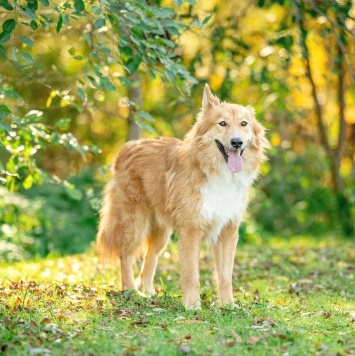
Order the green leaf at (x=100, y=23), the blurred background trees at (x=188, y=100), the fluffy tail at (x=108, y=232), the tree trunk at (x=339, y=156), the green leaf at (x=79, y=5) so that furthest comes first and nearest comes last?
the tree trunk at (x=339, y=156)
the blurred background trees at (x=188, y=100)
the fluffy tail at (x=108, y=232)
the green leaf at (x=100, y=23)
the green leaf at (x=79, y=5)

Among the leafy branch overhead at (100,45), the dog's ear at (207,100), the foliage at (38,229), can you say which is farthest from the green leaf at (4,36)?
the foliage at (38,229)

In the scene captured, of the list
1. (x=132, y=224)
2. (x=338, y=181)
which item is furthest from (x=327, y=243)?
(x=132, y=224)

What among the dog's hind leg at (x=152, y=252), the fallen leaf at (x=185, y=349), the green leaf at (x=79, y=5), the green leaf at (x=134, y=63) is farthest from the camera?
the dog's hind leg at (x=152, y=252)

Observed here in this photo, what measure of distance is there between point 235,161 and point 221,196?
35cm

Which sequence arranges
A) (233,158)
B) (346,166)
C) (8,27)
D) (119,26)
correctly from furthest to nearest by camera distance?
(346,166) → (119,26) → (233,158) → (8,27)

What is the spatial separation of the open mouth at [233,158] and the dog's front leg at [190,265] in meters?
0.67

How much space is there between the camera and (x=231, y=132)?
6547 millimetres

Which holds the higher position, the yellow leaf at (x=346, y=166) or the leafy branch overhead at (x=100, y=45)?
the leafy branch overhead at (x=100, y=45)

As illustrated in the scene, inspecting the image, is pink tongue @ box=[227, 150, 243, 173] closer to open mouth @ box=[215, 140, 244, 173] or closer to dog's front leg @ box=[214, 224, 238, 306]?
open mouth @ box=[215, 140, 244, 173]

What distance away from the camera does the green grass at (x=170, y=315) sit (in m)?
5.12

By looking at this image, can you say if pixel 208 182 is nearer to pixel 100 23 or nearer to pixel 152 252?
pixel 152 252

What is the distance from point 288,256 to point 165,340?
5.61 meters

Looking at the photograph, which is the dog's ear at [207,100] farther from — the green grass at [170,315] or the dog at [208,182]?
the green grass at [170,315]

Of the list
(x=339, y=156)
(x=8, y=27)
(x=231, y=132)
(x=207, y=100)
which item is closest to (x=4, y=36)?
(x=8, y=27)
